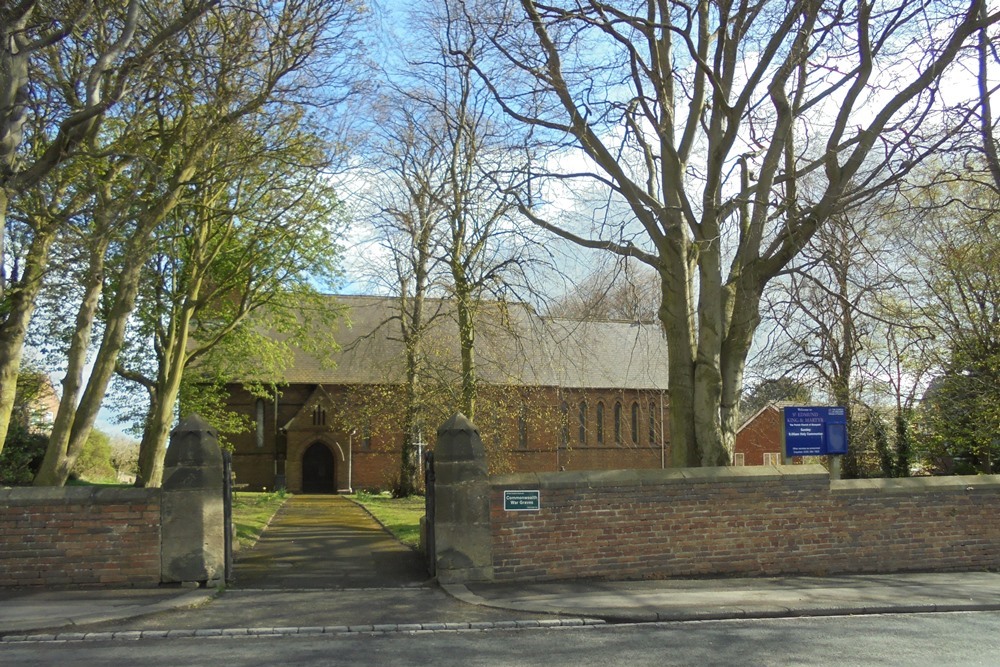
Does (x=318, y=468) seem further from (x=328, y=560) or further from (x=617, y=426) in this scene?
(x=328, y=560)

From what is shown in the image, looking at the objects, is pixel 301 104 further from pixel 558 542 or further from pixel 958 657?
pixel 958 657

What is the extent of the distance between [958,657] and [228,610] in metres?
7.67

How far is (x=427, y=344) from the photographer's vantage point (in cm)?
3222

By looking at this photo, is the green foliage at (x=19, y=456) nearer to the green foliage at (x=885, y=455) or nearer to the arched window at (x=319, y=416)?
the arched window at (x=319, y=416)

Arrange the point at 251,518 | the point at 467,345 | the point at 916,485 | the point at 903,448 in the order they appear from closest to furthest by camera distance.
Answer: the point at 916,485
the point at 251,518
the point at 467,345
the point at 903,448

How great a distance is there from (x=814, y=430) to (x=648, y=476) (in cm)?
328

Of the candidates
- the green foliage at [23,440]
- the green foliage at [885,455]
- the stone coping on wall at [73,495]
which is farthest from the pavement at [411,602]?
the green foliage at [23,440]

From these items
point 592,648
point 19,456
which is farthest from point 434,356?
point 592,648

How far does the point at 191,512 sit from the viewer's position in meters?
11.5

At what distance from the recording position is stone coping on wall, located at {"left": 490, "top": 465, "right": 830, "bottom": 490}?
12.2 m

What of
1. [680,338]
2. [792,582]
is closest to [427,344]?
[680,338]

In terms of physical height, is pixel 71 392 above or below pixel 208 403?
below

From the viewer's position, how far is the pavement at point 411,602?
962 centimetres

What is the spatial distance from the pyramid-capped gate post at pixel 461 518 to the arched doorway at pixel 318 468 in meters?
38.3
